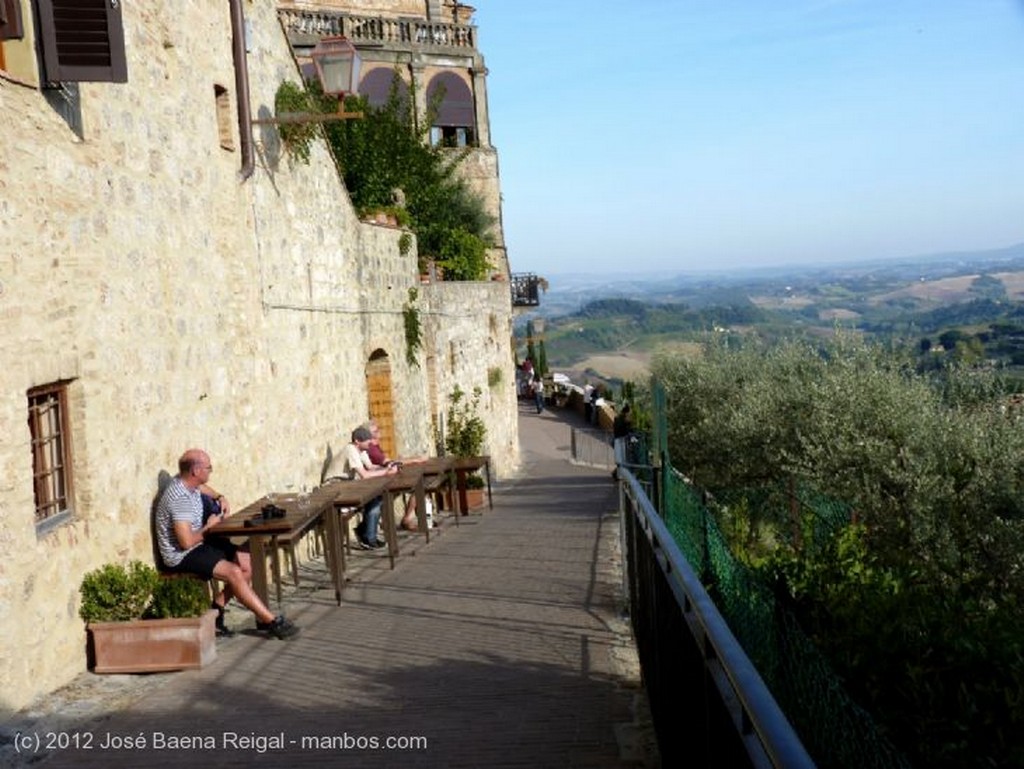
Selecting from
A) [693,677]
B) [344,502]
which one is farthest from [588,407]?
[693,677]

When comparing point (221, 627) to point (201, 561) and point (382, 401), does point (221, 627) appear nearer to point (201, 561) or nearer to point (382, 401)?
point (201, 561)

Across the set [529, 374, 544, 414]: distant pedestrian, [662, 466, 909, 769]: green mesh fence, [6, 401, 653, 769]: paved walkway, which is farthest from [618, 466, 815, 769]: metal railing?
[529, 374, 544, 414]: distant pedestrian

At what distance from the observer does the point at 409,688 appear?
20.5 ft

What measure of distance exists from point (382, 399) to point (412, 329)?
1.84 meters

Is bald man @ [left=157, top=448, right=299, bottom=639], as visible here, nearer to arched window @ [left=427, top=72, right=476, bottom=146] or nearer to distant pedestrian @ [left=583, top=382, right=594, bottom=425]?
arched window @ [left=427, top=72, right=476, bottom=146]

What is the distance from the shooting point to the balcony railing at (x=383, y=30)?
1188 inches

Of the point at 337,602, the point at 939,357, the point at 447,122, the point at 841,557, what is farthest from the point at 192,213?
the point at 447,122

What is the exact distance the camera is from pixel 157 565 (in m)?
7.89

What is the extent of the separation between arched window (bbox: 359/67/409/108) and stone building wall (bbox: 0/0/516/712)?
59.7 ft

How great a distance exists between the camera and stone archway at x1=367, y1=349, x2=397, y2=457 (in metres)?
16.2

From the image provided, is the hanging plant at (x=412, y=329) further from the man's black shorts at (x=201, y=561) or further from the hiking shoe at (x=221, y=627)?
the man's black shorts at (x=201, y=561)

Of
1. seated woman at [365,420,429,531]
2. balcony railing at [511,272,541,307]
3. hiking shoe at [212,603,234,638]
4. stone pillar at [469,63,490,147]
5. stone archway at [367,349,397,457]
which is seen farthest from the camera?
balcony railing at [511,272,541,307]

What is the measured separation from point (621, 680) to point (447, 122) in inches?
1137

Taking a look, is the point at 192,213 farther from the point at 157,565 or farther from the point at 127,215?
the point at 157,565
